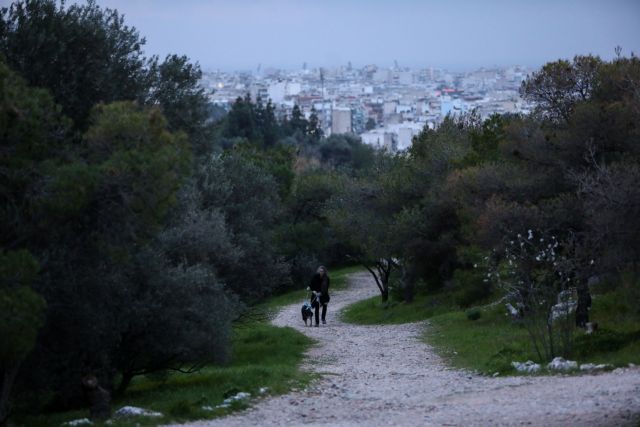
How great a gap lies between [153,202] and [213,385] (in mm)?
4433

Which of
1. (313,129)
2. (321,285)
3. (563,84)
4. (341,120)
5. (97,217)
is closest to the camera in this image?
(97,217)

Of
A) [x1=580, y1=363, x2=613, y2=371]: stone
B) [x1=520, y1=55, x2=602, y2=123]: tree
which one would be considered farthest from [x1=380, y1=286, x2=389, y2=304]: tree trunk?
[x1=580, y1=363, x2=613, y2=371]: stone

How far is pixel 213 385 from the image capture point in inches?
646

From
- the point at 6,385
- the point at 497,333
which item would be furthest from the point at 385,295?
the point at 6,385

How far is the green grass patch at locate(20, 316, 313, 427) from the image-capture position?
1363 centimetres

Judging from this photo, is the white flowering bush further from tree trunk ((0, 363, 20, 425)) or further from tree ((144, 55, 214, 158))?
tree trunk ((0, 363, 20, 425))

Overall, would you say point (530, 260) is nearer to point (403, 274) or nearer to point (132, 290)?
point (132, 290)

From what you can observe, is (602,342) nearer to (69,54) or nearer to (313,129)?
(69,54)

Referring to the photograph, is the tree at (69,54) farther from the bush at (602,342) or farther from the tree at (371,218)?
the tree at (371,218)

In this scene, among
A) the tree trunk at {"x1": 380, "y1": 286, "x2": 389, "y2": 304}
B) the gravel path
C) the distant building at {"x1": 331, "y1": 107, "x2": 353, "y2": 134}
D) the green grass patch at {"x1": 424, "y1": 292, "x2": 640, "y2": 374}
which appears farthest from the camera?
the distant building at {"x1": 331, "y1": 107, "x2": 353, "y2": 134}

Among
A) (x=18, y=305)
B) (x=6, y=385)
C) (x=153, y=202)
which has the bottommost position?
(x=6, y=385)

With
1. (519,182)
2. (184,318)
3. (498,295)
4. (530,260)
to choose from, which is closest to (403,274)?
(498,295)

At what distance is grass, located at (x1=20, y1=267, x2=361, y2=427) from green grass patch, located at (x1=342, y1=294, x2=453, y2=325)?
6966 millimetres

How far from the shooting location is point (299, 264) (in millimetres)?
48531
